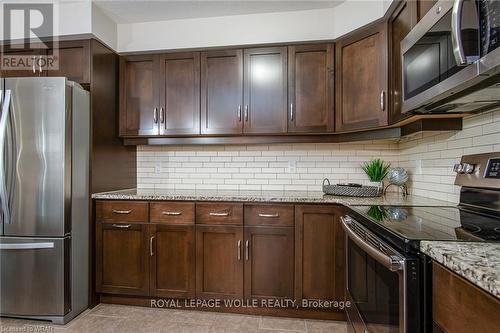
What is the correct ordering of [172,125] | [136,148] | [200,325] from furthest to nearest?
[136,148] → [172,125] → [200,325]

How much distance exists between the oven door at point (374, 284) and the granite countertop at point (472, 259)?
0.12 metres

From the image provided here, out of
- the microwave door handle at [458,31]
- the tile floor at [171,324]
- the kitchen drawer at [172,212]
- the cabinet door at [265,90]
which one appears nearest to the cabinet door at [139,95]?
the kitchen drawer at [172,212]

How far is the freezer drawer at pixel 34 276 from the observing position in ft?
6.73

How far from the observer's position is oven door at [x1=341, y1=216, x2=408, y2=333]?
0.91 meters

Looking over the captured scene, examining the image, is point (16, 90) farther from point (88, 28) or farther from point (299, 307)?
point (299, 307)

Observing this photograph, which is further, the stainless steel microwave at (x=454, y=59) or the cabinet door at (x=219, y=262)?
the cabinet door at (x=219, y=262)

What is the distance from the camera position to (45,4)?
237 centimetres

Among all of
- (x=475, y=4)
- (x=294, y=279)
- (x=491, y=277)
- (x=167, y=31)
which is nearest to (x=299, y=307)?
(x=294, y=279)

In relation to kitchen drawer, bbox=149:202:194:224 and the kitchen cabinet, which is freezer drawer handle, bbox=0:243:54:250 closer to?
kitchen drawer, bbox=149:202:194:224

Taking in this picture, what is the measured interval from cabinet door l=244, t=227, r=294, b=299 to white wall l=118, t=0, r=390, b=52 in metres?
1.61

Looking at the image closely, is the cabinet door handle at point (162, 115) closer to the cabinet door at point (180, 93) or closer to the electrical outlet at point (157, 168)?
the cabinet door at point (180, 93)

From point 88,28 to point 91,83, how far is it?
45 cm

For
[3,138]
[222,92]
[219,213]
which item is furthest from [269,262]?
[3,138]

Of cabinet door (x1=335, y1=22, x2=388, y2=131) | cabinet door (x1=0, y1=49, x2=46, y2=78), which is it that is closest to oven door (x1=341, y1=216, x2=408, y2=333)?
cabinet door (x1=335, y1=22, x2=388, y2=131)
